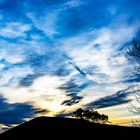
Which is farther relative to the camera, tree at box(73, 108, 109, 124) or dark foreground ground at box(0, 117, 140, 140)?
tree at box(73, 108, 109, 124)

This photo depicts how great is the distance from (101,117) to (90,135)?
3963cm

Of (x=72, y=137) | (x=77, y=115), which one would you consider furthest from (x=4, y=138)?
(x=77, y=115)

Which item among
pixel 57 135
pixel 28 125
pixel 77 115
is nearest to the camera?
pixel 57 135

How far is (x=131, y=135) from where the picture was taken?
1942 cm

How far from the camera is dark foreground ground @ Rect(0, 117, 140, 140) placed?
16922mm

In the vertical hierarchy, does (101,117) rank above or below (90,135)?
above

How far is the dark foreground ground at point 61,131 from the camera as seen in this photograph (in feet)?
55.5

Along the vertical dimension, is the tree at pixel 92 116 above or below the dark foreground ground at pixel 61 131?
above

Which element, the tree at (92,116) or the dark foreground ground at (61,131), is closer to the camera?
the dark foreground ground at (61,131)

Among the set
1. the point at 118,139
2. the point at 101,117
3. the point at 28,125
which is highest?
the point at 101,117

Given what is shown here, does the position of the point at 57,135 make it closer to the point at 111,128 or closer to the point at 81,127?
the point at 81,127

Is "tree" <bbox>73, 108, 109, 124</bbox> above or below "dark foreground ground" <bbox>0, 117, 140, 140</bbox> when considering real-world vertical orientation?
above

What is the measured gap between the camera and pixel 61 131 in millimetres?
17422

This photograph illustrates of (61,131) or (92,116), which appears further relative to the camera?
(92,116)
